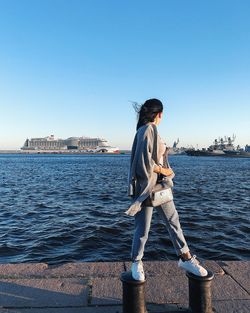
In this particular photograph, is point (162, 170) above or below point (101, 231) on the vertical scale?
above

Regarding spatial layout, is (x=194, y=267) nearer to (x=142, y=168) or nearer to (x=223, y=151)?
(x=142, y=168)

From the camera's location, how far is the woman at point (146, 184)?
3.28 meters

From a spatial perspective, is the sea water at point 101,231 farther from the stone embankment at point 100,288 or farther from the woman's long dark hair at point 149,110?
the woman's long dark hair at point 149,110

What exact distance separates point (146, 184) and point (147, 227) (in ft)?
1.49

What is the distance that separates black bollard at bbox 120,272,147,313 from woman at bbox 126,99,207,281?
0.10 meters

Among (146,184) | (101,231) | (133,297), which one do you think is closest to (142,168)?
(146,184)

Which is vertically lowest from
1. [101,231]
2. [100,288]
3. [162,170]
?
[101,231]

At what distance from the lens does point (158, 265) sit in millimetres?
4410

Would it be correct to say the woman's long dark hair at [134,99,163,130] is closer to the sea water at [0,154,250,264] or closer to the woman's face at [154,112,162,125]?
the woman's face at [154,112,162,125]

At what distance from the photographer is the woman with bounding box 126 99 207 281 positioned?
3.28m

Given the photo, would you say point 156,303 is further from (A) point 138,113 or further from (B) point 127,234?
(B) point 127,234

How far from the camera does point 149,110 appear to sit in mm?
3488

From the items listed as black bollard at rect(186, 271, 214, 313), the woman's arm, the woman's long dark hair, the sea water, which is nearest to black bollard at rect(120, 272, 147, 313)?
black bollard at rect(186, 271, 214, 313)

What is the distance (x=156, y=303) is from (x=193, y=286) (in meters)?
0.46
